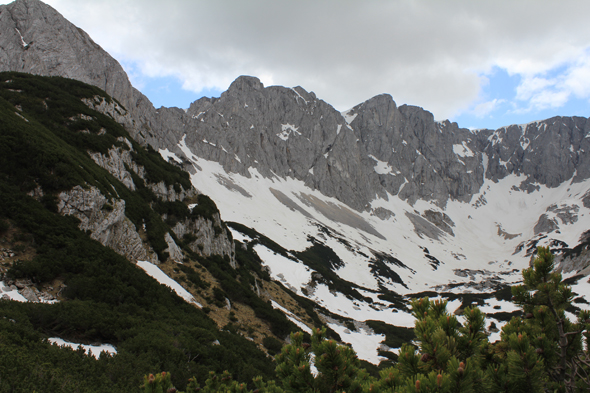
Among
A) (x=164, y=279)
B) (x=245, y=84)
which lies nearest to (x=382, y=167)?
(x=245, y=84)

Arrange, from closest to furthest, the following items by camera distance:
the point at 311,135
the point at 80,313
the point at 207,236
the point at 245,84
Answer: the point at 80,313 < the point at 207,236 < the point at 245,84 < the point at 311,135

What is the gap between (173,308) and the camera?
38.1 ft

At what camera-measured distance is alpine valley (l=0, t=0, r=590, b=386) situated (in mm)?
10164

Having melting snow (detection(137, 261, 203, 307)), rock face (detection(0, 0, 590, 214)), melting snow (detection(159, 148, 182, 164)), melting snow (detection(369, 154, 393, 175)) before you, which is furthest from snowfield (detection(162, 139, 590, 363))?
melting snow (detection(137, 261, 203, 307))

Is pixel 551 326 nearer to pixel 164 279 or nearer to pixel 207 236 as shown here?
pixel 164 279

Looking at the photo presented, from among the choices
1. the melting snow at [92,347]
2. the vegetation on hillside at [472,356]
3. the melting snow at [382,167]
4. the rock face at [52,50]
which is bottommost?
the melting snow at [92,347]

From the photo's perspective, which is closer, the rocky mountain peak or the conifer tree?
the conifer tree

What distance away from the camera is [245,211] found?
72750 millimetres

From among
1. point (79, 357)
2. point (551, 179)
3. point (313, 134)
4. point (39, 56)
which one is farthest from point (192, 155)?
point (551, 179)

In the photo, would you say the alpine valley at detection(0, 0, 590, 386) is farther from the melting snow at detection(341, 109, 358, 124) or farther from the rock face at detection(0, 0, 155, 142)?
the melting snow at detection(341, 109, 358, 124)

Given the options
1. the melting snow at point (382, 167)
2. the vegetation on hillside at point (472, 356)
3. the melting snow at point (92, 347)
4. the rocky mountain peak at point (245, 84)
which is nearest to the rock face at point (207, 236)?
the melting snow at point (92, 347)

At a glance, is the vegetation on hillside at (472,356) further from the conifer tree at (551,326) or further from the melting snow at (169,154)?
the melting snow at (169,154)

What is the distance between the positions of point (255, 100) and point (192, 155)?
59.5 meters

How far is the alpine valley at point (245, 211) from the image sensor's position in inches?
400
